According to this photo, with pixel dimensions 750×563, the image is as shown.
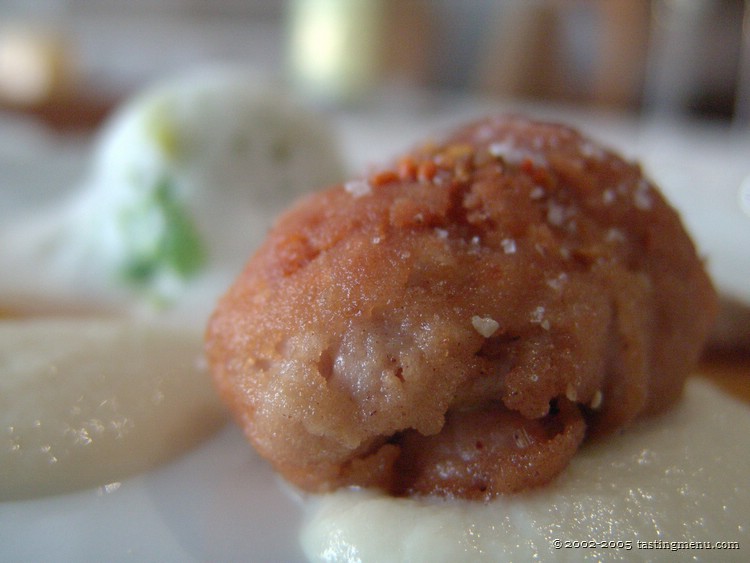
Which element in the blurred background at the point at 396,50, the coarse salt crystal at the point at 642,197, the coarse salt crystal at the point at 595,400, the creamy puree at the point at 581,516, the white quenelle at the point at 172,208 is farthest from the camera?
the blurred background at the point at 396,50

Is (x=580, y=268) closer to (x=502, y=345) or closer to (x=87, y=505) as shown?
(x=502, y=345)

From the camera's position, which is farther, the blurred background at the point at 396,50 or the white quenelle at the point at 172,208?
the blurred background at the point at 396,50

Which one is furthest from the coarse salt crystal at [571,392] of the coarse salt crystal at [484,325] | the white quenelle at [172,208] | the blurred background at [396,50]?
the blurred background at [396,50]

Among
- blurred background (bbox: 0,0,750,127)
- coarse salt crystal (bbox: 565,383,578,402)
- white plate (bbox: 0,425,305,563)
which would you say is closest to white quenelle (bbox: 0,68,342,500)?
white plate (bbox: 0,425,305,563)

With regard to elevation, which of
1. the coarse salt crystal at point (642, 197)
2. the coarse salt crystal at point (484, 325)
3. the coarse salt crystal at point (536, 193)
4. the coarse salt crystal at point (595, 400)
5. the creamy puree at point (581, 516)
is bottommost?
the creamy puree at point (581, 516)

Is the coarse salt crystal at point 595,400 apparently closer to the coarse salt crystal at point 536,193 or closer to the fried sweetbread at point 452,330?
the fried sweetbread at point 452,330

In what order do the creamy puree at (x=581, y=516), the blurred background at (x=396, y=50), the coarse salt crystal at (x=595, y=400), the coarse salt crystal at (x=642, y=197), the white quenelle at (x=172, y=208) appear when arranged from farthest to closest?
the blurred background at (x=396, y=50)
the white quenelle at (x=172, y=208)
the coarse salt crystal at (x=642, y=197)
the coarse salt crystal at (x=595, y=400)
the creamy puree at (x=581, y=516)

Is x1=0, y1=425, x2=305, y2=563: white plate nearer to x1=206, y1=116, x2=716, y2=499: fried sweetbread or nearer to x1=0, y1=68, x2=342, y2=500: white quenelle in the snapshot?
x1=206, y1=116, x2=716, y2=499: fried sweetbread
